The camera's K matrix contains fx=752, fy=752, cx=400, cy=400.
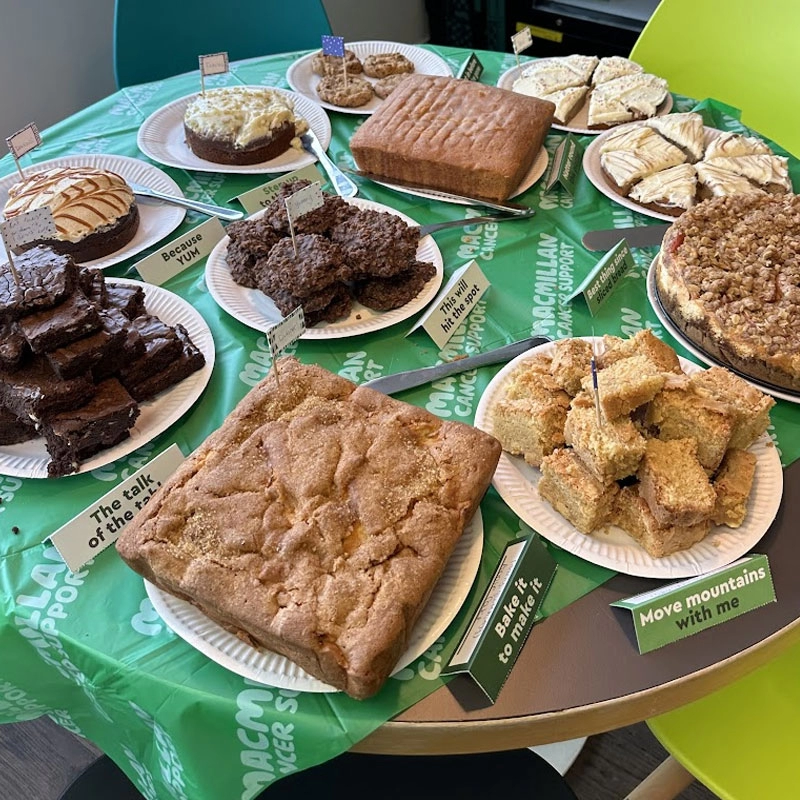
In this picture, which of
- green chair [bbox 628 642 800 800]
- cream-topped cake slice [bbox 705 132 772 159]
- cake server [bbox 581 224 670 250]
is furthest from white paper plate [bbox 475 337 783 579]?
cream-topped cake slice [bbox 705 132 772 159]

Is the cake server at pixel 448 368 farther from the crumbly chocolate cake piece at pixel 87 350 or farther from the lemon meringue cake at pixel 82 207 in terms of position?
the lemon meringue cake at pixel 82 207

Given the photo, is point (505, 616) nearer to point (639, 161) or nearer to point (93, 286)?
point (93, 286)

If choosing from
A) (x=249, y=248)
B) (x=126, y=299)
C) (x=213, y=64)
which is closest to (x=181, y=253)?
(x=249, y=248)

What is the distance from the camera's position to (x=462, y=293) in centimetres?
183

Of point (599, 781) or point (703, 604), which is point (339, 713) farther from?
point (599, 781)

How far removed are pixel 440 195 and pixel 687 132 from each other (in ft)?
2.49

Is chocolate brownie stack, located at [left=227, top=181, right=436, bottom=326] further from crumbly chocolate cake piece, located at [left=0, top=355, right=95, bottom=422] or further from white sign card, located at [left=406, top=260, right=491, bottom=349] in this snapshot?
crumbly chocolate cake piece, located at [left=0, top=355, right=95, bottom=422]

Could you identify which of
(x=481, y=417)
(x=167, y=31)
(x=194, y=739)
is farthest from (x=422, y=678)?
(x=167, y=31)

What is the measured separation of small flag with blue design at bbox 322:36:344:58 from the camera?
101 inches

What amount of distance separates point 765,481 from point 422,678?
724mm

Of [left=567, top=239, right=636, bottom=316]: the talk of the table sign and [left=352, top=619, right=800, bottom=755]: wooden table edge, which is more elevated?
[left=567, top=239, right=636, bottom=316]: the talk of the table sign

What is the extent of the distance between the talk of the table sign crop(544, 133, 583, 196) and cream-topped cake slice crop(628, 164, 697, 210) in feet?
0.61

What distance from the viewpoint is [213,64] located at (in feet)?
8.09

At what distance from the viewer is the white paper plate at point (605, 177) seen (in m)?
2.11
